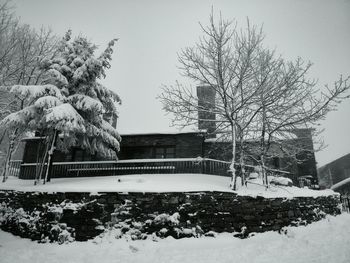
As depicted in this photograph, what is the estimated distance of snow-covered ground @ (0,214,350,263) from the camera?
570 cm

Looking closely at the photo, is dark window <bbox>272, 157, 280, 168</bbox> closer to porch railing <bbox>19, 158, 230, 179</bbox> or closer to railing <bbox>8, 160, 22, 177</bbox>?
porch railing <bbox>19, 158, 230, 179</bbox>

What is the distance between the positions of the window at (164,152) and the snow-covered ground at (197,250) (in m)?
9.02

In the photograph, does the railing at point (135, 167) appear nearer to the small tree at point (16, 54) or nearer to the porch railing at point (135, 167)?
the porch railing at point (135, 167)

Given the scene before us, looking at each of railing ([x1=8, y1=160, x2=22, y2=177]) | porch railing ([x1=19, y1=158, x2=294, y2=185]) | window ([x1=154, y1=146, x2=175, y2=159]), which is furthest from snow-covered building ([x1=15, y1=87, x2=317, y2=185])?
porch railing ([x1=19, y1=158, x2=294, y2=185])

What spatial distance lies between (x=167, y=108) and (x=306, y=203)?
7.33 metres

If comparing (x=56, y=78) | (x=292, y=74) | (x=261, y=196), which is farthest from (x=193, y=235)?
(x=56, y=78)

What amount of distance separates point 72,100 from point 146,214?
6.95 metres

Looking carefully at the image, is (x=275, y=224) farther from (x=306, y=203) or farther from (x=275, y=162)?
(x=275, y=162)

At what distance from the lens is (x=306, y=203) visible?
9.23 metres

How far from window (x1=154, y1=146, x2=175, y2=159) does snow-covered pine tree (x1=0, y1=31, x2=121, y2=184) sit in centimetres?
413

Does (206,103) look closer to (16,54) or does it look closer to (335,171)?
(16,54)

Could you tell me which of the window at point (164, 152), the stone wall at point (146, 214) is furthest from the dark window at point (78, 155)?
the stone wall at point (146, 214)

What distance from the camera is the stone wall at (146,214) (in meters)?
7.14

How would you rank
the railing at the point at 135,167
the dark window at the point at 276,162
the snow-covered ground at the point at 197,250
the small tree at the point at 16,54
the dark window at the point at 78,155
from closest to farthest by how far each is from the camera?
the snow-covered ground at the point at 197,250, the railing at the point at 135,167, the small tree at the point at 16,54, the dark window at the point at 78,155, the dark window at the point at 276,162
